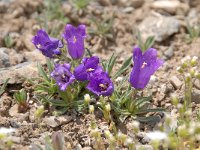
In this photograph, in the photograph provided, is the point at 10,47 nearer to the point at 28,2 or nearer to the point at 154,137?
the point at 28,2

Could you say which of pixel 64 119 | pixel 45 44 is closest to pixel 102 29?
pixel 45 44

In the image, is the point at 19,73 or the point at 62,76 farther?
the point at 19,73

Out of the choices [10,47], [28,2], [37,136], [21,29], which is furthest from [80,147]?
[28,2]

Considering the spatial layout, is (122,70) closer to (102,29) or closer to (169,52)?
(169,52)

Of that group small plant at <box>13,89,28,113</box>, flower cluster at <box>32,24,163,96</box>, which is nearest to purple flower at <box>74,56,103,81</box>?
flower cluster at <box>32,24,163,96</box>

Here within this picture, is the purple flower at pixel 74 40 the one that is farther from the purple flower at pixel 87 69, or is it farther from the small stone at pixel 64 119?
the small stone at pixel 64 119
